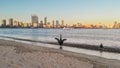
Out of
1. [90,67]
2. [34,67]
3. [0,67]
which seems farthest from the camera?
[90,67]

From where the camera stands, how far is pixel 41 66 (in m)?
12.8

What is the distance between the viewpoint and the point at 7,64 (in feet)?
41.0

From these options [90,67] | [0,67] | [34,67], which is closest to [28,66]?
[34,67]

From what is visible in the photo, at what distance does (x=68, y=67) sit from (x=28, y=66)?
231cm

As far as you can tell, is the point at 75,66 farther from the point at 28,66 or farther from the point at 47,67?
the point at 28,66

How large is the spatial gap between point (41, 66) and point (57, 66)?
98cm

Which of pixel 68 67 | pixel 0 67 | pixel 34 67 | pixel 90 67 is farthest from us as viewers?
pixel 90 67

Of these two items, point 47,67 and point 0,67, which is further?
point 47,67

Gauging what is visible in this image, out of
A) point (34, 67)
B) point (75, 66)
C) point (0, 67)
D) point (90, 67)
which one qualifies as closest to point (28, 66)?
point (34, 67)

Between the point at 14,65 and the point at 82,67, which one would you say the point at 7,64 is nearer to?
the point at 14,65

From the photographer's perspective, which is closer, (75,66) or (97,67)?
(75,66)

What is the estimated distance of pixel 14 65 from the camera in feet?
40.3

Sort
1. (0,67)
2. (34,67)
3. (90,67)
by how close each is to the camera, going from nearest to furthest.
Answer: (0,67) → (34,67) → (90,67)

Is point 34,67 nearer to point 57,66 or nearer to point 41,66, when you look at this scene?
point 41,66
